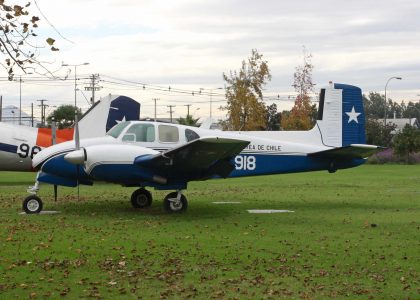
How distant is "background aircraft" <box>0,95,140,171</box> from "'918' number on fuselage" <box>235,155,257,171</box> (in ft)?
32.3

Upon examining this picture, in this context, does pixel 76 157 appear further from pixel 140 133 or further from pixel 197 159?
pixel 197 159

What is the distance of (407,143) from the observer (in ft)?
195

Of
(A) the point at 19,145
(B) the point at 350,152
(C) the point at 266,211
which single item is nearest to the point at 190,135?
(C) the point at 266,211

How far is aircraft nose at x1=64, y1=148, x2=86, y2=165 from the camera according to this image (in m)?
15.0

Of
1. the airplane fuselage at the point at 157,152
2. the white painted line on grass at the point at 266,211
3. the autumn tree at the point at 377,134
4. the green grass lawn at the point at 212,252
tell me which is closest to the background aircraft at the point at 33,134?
the green grass lawn at the point at 212,252

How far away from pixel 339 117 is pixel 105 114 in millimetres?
10893

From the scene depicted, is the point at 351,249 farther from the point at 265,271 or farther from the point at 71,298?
the point at 71,298

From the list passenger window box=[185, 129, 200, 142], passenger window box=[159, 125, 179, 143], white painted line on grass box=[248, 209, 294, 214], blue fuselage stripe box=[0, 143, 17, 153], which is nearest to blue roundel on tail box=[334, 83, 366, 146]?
white painted line on grass box=[248, 209, 294, 214]

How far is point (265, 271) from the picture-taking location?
890 centimetres

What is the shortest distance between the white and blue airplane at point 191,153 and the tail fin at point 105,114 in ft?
28.2

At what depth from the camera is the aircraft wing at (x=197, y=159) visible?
14.7 meters

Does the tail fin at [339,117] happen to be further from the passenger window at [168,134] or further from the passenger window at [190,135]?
the passenger window at [168,134]

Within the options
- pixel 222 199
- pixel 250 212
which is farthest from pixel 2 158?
pixel 250 212

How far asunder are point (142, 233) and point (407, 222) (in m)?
6.19
